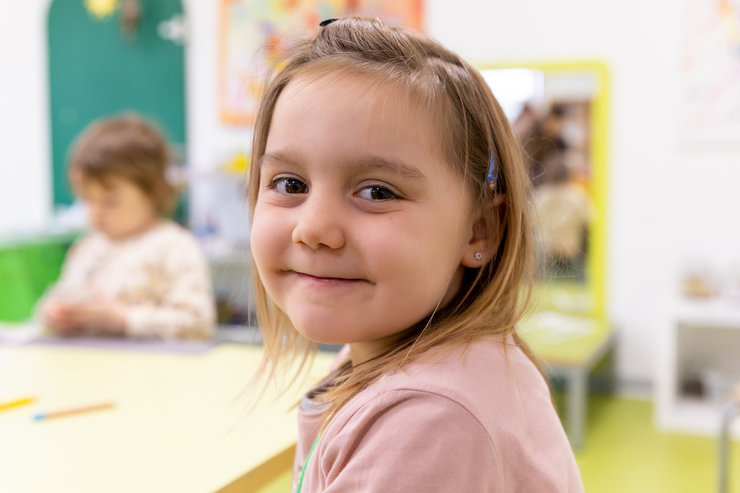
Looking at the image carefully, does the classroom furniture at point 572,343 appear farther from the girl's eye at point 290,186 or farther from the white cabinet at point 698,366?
the girl's eye at point 290,186

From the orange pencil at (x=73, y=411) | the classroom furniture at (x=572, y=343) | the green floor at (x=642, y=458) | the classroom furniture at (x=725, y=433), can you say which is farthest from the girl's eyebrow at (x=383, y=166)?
the green floor at (x=642, y=458)

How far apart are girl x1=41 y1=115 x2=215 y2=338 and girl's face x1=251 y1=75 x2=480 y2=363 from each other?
45.1 inches

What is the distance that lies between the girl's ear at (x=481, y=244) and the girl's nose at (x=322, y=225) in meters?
0.14

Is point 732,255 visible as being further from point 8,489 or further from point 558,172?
point 8,489

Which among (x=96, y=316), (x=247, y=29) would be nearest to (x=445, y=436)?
(x=96, y=316)

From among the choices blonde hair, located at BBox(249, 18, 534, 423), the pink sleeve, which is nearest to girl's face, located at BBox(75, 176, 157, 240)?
blonde hair, located at BBox(249, 18, 534, 423)

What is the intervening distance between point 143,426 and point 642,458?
2.00 m

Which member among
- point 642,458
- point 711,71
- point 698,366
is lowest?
point 642,458

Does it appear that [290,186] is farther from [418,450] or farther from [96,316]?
[96,316]

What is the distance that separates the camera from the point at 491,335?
2.34ft

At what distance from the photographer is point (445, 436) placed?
59 centimetres

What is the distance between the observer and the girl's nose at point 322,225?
66 cm

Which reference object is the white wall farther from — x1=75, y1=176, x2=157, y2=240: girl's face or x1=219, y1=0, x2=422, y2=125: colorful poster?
x1=75, y1=176, x2=157, y2=240: girl's face

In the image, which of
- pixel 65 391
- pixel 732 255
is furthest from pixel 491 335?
pixel 732 255
